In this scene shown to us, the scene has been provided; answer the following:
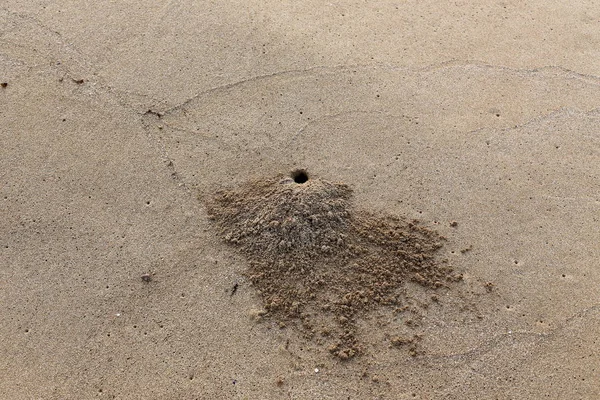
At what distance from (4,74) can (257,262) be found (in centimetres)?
281

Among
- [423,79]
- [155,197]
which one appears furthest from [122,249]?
[423,79]

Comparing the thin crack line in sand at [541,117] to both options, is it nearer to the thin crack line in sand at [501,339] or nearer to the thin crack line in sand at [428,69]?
the thin crack line in sand at [428,69]

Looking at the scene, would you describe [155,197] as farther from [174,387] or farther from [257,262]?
[174,387]

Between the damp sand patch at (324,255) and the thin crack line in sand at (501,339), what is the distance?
41cm

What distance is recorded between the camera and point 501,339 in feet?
→ 9.94

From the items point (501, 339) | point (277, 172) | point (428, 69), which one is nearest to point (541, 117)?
point (428, 69)

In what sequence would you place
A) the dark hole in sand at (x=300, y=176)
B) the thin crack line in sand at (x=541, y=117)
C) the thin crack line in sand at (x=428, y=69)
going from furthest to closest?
the thin crack line in sand at (x=428, y=69), the thin crack line in sand at (x=541, y=117), the dark hole in sand at (x=300, y=176)

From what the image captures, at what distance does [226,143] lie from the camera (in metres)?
3.82

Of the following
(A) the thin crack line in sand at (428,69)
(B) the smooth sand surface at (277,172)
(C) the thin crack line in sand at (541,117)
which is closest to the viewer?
(B) the smooth sand surface at (277,172)

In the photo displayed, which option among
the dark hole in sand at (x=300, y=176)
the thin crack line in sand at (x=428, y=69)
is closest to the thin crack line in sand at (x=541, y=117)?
the thin crack line in sand at (x=428, y=69)

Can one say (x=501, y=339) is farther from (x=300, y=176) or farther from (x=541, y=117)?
(x=541, y=117)

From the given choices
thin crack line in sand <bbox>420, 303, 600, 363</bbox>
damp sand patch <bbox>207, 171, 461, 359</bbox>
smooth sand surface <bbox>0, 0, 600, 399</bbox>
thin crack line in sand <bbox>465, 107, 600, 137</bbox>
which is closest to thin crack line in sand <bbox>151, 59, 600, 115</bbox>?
smooth sand surface <bbox>0, 0, 600, 399</bbox>

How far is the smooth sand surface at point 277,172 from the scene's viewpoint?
2.95 metres

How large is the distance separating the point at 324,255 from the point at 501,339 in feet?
3.97
